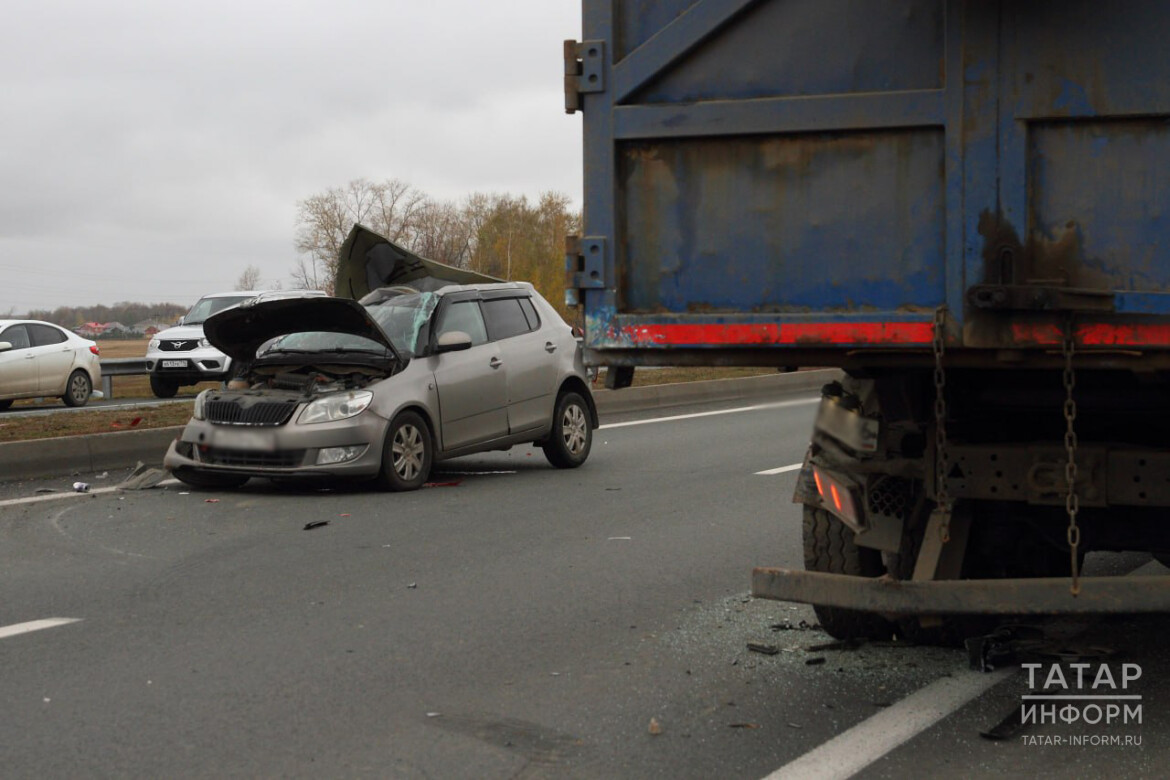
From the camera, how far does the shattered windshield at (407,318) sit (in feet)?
38.5

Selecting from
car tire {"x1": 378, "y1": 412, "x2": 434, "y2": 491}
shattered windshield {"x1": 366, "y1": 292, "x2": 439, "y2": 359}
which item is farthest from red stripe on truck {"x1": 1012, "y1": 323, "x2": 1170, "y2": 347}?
shattered windshield {"x1": 366, "y1": 292, "x2": 439, "y2": 359}

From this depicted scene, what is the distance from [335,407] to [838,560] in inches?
238

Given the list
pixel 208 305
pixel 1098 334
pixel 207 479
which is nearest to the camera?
pixel 1098 334

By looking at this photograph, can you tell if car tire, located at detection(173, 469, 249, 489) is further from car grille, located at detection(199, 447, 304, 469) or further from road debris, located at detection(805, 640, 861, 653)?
road debris, located at detection(805, 640, 861, 653)

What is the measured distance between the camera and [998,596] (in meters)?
4.55

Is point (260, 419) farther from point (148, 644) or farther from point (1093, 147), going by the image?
point (1093, 147)

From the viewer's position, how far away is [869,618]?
232 inches

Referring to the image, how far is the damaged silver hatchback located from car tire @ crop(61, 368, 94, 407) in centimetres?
1197

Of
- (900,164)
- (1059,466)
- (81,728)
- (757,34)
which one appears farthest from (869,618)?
(81,728)

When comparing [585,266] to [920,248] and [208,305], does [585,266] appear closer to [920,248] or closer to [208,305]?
[920,248]

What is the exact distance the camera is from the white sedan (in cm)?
2170

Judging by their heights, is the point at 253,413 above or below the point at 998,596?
above

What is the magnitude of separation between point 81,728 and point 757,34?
3.38 m

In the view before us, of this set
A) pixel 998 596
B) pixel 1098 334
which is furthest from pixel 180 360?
pixel 1098 334
